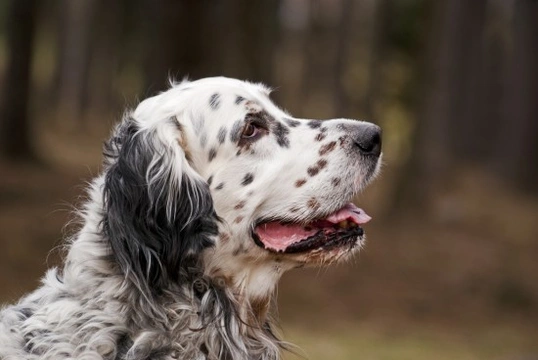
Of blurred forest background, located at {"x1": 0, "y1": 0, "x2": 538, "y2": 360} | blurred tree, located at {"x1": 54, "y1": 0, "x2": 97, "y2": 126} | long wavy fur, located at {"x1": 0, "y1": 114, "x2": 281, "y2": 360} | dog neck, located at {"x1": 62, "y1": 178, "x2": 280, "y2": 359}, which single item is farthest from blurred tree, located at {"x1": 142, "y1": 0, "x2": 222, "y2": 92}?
blurred tree, located at {"x1": 54, "y1": 0, "x2": 97, "y2": 126}

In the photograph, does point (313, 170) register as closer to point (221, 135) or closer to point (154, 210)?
point (221, 135)

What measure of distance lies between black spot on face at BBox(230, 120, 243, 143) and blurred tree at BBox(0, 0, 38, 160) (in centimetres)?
1642

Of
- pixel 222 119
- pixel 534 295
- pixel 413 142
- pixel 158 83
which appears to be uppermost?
pixel 222 119

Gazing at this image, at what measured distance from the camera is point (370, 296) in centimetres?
1505

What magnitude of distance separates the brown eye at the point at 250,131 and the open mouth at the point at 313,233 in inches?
17.0

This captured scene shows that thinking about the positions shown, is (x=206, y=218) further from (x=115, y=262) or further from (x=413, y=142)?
(x=413, y=142)

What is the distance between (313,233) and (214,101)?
31.1 inches

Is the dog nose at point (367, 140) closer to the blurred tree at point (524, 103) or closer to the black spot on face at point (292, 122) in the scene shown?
the black spot on face at point (292, 122)

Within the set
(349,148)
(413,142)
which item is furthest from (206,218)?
(413,142)

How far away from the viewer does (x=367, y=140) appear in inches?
203

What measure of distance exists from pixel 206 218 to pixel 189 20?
A: 1101 centimetres

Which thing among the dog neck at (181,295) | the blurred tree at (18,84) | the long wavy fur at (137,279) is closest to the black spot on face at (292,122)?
the long wavy fur at (137,279)

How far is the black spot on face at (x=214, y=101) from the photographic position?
5078 mm

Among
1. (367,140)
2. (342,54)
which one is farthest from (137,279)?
(342,54)
